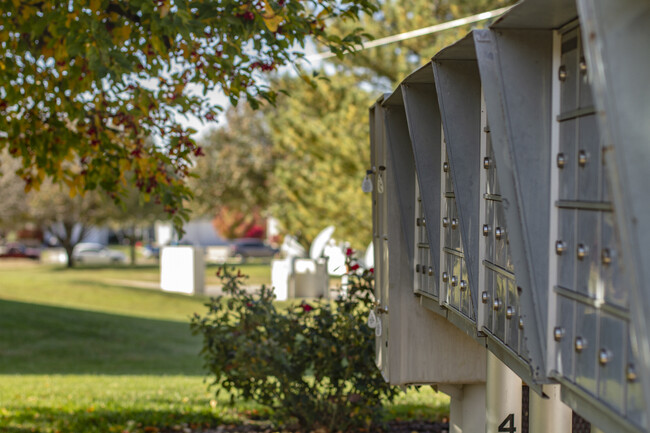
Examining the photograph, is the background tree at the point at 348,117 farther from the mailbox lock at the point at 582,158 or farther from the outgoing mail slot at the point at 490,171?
the mailbox lock at the point at 582,158

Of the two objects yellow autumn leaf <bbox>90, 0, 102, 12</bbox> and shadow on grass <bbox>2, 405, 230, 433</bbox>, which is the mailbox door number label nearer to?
shadow on grass <bbox>2, 405, 230, 433</bbox>

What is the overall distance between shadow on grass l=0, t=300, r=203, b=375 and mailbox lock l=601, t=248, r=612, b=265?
9691mm

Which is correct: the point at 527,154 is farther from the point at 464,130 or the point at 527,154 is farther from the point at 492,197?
the point at 464,130

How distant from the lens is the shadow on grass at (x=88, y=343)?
38.4 feet

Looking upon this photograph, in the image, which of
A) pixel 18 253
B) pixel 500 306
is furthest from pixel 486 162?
pixel 18 253

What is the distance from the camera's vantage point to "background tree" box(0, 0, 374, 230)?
14.1 feet

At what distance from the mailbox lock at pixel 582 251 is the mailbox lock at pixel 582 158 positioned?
0.21m

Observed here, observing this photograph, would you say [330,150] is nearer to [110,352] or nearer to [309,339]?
[110,352]

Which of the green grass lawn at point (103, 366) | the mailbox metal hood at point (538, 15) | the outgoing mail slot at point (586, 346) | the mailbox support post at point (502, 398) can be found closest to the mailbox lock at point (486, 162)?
the mailbox metal hood at point (538, 15)

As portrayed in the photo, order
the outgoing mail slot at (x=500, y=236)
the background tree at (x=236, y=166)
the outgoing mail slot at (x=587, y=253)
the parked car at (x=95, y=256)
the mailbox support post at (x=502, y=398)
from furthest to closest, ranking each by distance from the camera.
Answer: the parked car at (x=95, y=256), the background tree at (x=236, y=166), the mailbox support post at (x=502, y=398), the outgoing mail slot at (x=500, y=236), the outgoing mail slot at (x=587, y=253)

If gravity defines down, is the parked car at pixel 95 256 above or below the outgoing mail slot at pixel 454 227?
below

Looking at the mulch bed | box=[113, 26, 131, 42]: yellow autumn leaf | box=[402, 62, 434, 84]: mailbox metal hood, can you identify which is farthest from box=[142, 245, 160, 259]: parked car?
box=[402, 62, 434, 84]: mailbox metal hood

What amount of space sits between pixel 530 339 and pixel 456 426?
2.43 metres

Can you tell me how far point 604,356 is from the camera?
5.88 feet
